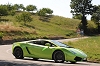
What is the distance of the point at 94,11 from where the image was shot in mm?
105625

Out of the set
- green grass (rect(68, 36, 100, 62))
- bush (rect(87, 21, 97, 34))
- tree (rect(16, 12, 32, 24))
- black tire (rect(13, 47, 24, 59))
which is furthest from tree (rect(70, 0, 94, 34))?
black tire (rect(13, 47, 24, 59))

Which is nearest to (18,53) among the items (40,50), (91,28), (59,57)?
(40,50)

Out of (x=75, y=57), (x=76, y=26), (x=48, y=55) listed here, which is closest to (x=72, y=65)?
(x=75, y=57)

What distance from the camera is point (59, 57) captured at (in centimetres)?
1641

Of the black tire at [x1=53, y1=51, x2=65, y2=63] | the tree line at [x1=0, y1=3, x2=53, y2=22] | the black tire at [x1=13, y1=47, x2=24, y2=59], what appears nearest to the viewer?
the black tire at [x1=53, y1=51, x2=65, y2=63]

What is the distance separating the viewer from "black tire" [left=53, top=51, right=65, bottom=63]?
53.4 ft

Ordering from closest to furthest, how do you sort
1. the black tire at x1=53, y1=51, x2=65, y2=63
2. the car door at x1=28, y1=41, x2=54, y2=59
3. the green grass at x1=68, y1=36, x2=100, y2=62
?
the black tire at x1=53, y1=51, x2=65, y2=63
the car door at x1=28, y1=41, x2=54, y2=59
the green grass at x1=68, y1=36, x2=100, y2=62

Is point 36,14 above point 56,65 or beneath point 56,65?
above

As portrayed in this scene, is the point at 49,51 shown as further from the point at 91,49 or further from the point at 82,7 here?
the point at 82,7

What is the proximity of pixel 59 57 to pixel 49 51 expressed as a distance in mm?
746

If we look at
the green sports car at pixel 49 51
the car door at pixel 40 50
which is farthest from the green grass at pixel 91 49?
the car door at pixel 40 50

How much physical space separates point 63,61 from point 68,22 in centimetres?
8930

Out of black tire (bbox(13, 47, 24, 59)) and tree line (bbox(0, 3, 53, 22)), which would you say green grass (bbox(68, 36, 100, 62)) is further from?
tree line (bbox(0, 3, 53, 22))

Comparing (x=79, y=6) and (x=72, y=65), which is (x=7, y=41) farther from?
(x=79, y=6)
